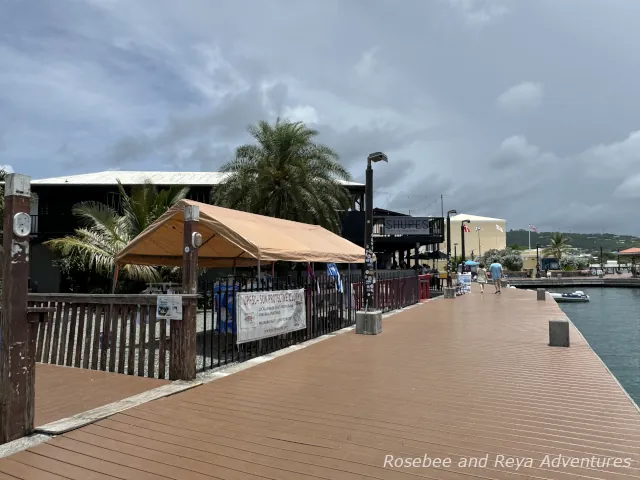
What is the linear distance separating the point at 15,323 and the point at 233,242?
15.0 ft

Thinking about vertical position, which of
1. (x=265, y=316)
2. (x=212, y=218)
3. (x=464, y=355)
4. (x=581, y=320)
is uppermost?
(x=212, y=218)

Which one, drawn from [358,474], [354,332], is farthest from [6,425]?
[354,332]

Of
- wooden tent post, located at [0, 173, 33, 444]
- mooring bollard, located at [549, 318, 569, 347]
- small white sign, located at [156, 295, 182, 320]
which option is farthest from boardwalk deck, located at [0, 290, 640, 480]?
mooring bollard, located at [549, 318, 569, 347]

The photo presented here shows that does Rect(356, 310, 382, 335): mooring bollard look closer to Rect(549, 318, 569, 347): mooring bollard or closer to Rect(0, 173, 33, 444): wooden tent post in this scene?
Rect(549, 318, 569, 347): mooring bollard

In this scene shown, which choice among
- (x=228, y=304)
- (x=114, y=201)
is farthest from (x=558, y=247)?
(x=228, y=304)

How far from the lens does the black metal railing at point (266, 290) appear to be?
8.09 m

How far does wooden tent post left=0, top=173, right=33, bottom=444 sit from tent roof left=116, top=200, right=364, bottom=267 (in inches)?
146

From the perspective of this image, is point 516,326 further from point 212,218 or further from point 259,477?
point 259,477

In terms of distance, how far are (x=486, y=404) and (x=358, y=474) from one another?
2.51m

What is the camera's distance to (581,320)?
98.5 ft

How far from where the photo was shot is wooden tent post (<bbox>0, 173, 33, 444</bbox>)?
4.46m

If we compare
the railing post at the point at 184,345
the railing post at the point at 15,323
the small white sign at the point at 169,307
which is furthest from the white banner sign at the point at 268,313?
the railing post at the point at 15,323

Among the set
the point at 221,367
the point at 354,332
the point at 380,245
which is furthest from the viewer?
the point at 380,245

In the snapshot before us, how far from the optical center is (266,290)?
8953mm
